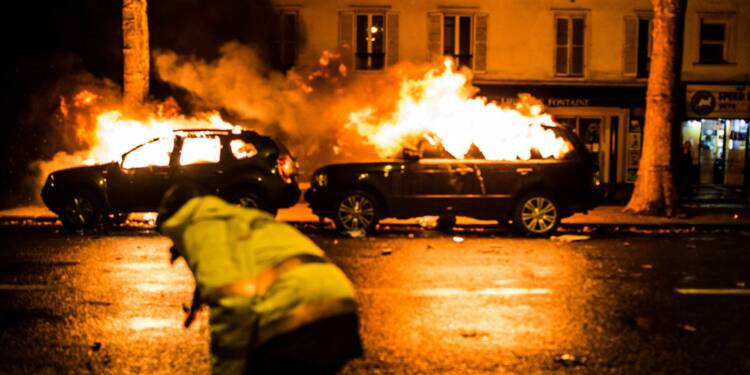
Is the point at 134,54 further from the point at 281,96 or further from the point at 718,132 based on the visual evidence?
the point at 718,132

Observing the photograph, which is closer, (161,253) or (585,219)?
(161,253)

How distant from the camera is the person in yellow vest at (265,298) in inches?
117

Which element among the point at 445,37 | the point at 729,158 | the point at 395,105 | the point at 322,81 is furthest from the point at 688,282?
the point at 729,158

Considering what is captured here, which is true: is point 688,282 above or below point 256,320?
below

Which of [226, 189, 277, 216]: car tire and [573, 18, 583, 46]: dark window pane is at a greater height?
[573, 18, 583, 46]: dark window pane

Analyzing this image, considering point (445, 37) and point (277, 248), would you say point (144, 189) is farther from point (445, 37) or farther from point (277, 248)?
point (445, 37)

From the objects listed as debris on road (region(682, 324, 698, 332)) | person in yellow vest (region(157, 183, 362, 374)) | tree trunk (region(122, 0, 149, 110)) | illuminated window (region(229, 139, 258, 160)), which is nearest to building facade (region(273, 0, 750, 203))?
tree trunk (region(122, 0, 149, 110))

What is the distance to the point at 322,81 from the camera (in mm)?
20031

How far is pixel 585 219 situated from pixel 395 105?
4339mm

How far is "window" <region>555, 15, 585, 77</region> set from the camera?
1009 inches

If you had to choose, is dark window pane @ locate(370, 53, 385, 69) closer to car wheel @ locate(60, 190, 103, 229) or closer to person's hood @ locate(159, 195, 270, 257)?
car wheel @ locate(60, 190, 103, 229)

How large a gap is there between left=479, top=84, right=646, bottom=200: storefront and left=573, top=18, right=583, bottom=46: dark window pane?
1522 mm

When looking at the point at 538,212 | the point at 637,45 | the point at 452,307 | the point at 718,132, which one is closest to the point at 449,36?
the point at 637,45

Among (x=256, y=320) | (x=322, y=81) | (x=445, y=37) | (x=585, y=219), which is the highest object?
(x=445, y=37)
